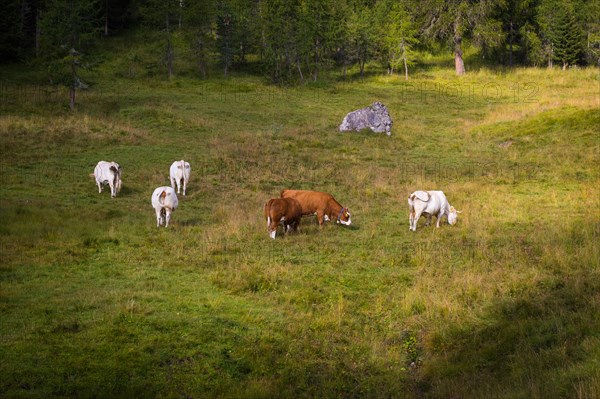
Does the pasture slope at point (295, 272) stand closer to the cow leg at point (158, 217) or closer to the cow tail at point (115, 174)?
the cow leg at point (158, 217)

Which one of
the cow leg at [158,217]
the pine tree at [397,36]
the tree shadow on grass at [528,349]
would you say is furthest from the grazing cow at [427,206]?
the pine tree at [397,36]

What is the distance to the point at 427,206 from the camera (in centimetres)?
1770

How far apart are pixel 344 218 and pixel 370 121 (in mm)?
19843

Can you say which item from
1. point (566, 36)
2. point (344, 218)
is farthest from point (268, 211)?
point (566, 36)

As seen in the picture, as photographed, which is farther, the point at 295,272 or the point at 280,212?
the point at 280,212

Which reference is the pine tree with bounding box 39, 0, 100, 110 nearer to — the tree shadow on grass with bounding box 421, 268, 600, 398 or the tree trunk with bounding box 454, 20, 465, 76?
the tree shadow on grass with bounding box 421, 268, 600, 398

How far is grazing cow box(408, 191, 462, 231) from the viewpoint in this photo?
17.7 m

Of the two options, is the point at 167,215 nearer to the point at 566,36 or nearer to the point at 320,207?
the point at 320,207

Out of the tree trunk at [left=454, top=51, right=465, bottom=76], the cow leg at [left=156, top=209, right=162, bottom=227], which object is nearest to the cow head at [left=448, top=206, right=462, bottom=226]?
the cow leg at [left=156, top=209, right=162, bottom=227]

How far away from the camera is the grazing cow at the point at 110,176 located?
2178cm

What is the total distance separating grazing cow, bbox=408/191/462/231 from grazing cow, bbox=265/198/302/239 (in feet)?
12.4

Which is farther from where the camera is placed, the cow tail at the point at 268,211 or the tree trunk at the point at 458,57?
the tree trunk at the point at 458,57

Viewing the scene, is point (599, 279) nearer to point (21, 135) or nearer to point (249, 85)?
point (21, 135)

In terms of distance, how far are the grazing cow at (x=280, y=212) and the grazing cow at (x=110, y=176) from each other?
8097mm
